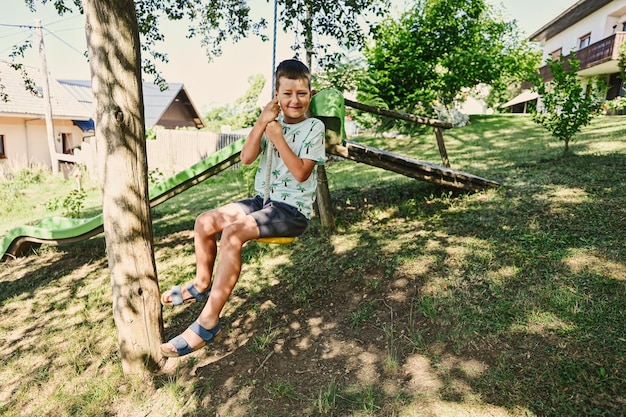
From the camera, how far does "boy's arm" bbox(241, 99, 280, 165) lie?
2375mm

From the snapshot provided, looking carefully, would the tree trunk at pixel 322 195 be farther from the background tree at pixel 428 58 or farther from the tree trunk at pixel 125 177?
the background tree at pixel 428 58

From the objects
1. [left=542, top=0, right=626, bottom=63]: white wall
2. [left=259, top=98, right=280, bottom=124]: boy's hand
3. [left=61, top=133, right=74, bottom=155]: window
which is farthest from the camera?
[left=61, top=133, right=74, bottom=155]: window

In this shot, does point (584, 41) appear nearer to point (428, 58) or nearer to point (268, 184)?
point (428, 58)

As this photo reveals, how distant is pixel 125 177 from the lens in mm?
2666

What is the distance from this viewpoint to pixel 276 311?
3.69 meters

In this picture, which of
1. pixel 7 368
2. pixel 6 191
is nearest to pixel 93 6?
pixel 7 368

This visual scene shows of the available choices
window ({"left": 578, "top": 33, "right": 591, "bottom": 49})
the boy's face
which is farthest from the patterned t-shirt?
window ({"left": 578, "top": 33, "right": 591, "bottom": 49})

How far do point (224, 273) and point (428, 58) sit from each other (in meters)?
16.0

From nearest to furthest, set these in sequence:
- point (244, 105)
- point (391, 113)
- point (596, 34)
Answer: point (391, 113), point (596, 34), point (244, 105)

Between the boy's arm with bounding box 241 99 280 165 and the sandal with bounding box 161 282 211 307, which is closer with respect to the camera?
the boy's arm with bounding box 241 99 280 165

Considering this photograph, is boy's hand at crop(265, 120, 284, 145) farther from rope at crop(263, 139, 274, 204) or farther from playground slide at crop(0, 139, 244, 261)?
playground slide at crop(0, 139, 244, 261)

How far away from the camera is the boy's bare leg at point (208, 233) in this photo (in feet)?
8.09

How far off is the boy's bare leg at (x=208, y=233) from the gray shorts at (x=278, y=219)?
0.10m

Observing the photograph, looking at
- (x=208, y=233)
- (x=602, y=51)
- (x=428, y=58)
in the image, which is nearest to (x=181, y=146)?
(x=428, y=58)
